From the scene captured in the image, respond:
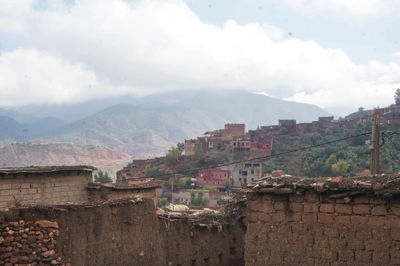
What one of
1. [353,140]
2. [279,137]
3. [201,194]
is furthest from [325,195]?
[279,137]

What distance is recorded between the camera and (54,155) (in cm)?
14900

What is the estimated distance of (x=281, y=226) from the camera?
712 cm

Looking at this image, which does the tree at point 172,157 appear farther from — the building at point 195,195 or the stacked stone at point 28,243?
the stacked stone at point 28,243

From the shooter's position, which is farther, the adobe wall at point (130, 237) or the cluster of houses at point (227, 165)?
the cluster of houses at point (227, 165)

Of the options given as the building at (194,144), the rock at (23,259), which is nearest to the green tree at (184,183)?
the building at (194,144)

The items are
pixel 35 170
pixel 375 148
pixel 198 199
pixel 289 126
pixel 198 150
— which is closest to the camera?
pixel 35 170

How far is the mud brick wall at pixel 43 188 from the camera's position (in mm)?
10922

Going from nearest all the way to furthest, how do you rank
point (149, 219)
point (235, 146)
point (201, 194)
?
1. point (149, 219)
2. point (201, 194)
3. point (235, 146)

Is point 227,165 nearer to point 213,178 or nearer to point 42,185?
point 213,178

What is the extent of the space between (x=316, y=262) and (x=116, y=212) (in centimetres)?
435

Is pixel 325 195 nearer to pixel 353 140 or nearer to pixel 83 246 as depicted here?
pixel 83 246

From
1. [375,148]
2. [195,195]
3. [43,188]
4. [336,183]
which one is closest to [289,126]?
[195,195]

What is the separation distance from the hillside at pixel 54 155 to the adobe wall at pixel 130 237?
447 ft

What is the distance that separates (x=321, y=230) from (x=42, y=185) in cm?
803
